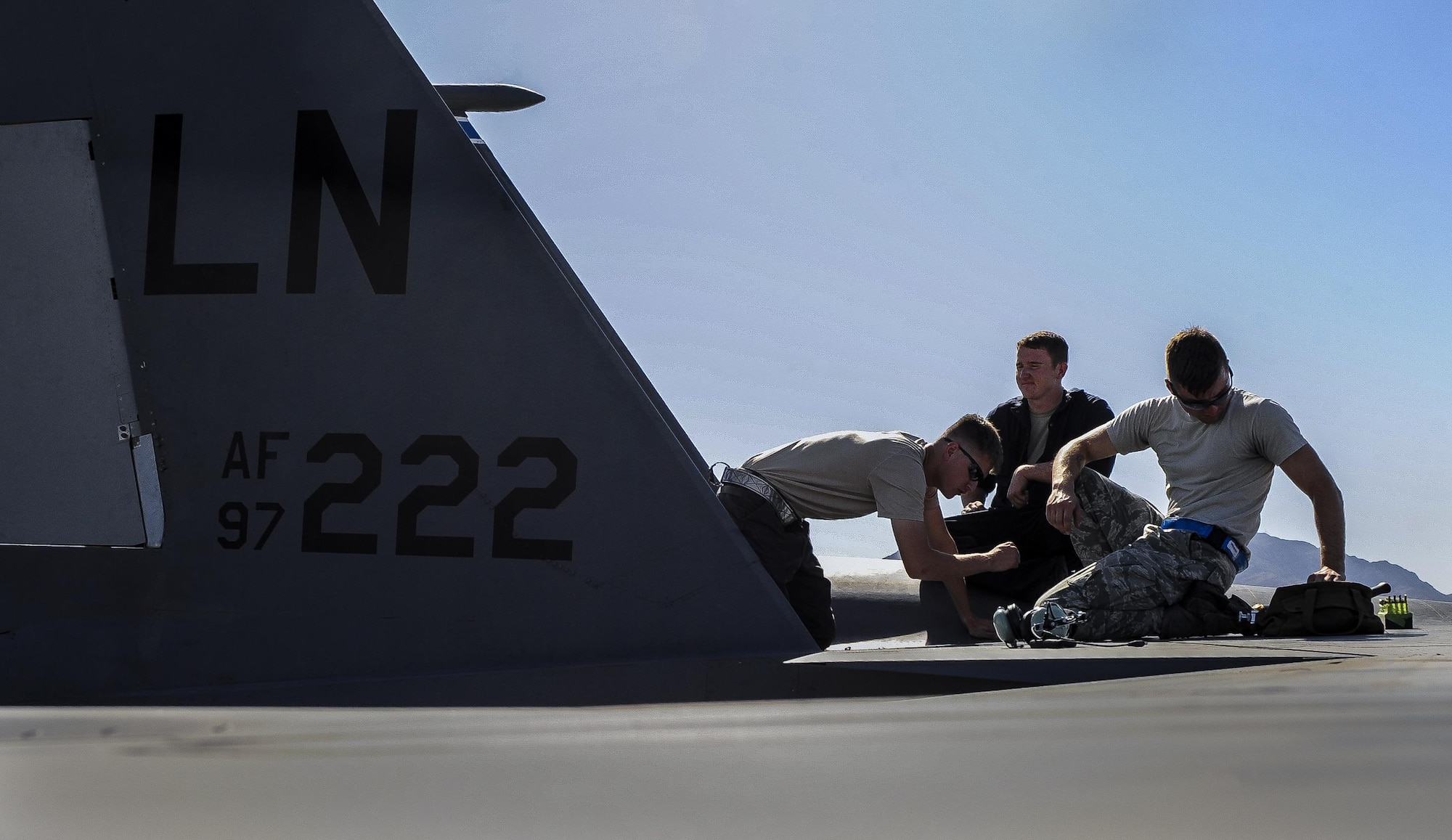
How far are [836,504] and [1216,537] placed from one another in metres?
1.07

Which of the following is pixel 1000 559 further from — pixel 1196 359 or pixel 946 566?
pixel 1196 359

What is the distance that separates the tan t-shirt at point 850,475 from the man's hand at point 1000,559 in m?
0.23

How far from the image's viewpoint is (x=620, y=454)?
234 centimetres

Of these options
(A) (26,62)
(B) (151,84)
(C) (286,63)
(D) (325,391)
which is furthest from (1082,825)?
(A) (26,62)

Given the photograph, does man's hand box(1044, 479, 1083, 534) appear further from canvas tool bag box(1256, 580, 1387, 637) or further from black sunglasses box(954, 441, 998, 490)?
canvas tool bag box(1256, 580, 1387, 637)

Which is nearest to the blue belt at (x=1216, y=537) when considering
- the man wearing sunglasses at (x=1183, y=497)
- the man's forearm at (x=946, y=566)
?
the man wearing sunglasses at (x=1183, y=497)

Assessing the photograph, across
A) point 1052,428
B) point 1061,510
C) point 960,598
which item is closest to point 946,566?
point 960,598

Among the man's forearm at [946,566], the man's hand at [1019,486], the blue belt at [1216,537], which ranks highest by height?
the man's hand at [1019,486]

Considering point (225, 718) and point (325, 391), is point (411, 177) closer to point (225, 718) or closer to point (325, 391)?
point (325, 391)

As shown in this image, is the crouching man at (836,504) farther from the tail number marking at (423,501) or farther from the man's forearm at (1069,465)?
the tail number marking at (423,501)

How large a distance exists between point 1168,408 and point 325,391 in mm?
2375

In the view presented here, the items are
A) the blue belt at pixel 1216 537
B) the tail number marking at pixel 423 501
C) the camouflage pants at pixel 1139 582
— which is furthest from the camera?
the blue belt at pixel 1216 537

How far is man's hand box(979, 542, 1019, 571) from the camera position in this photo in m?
3.06

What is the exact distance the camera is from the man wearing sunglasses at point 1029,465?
346 cm
